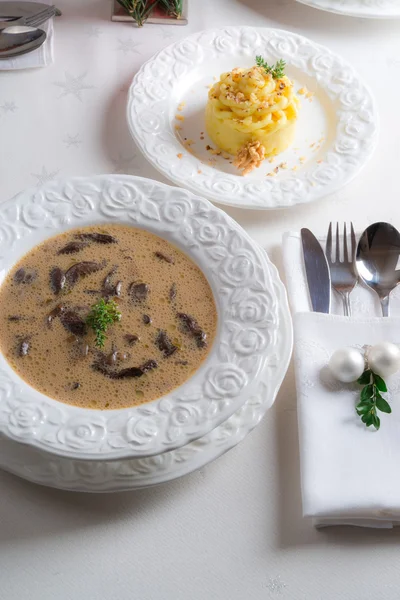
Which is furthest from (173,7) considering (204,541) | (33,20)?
(204,541)

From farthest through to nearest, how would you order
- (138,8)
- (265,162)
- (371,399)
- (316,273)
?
1. (138,8)
2. (265,162)
3. (316,273)
4. (371,399)

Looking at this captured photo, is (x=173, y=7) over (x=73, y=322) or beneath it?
over

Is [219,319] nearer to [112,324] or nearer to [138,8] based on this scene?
[112,324]

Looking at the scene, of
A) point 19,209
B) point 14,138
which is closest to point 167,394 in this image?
point 19,209

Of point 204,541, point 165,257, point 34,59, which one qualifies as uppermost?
point 34,59

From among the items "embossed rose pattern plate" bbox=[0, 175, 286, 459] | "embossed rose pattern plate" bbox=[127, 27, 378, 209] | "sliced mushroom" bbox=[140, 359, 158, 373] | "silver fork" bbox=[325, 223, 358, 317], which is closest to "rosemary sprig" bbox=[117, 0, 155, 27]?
"embossed rose pattern plate" bbox=[127, 27, 378, 209]
